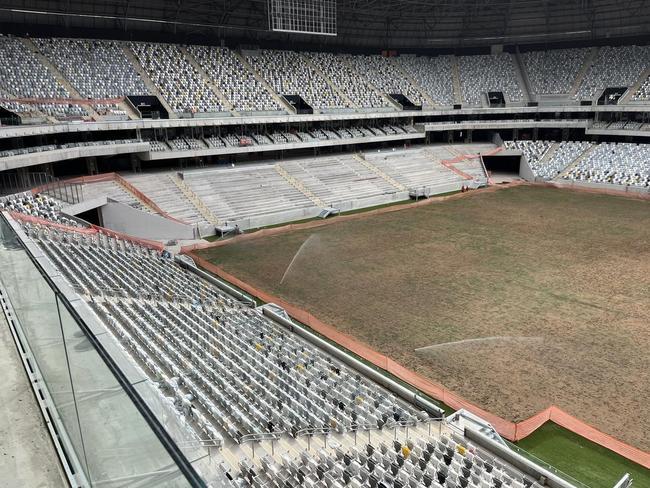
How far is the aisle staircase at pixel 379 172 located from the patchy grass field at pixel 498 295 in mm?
8269

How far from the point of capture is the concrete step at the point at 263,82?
168 ft

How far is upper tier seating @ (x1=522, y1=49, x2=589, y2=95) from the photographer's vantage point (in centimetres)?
6166

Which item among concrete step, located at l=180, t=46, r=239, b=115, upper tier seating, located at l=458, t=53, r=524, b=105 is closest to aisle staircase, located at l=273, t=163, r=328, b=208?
concrete step, located at l=180, t=46, r=239, b=115

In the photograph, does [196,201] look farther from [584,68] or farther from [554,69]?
[584,68]

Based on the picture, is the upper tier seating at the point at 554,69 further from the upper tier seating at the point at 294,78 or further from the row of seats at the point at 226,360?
the row of seats at the point at 226,360

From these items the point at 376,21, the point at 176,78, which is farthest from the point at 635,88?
the point at 176,78

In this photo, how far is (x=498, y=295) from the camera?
74.0ft

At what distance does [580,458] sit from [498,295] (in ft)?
34.7

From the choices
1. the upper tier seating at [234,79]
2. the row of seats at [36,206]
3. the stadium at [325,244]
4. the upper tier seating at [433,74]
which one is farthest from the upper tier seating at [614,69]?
the row of seats at [36,206]

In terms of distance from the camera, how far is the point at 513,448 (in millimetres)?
12484

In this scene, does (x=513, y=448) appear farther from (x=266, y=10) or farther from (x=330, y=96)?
(x=266, y=10)

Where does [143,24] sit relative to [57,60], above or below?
above

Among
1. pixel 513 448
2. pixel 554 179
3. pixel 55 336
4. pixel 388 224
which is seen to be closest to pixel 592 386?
pixel 513 448

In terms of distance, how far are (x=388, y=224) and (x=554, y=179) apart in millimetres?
24469
